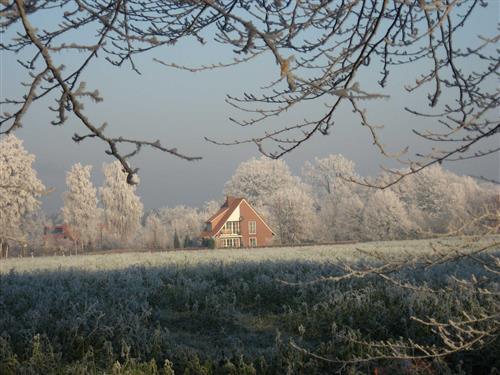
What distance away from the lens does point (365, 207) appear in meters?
43.0

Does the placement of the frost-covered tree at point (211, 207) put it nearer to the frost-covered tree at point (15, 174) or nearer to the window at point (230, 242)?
the window at point (230, 242)

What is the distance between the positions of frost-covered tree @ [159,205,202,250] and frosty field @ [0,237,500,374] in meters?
34.4

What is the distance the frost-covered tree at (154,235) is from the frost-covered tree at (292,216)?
32.1ft

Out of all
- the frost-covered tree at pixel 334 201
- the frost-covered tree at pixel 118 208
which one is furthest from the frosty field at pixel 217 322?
the frost-covered tree at pixel 118 208

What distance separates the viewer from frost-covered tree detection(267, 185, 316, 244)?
43125 mm

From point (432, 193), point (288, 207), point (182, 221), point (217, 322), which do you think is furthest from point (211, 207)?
point (217, 322)

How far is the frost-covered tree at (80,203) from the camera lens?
4359 cm

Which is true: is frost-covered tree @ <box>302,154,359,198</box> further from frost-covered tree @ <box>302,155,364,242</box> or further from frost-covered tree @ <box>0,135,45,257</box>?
frost-covered tree @ <box>0,135,45,257</box>

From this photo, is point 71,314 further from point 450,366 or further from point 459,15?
point 459,15

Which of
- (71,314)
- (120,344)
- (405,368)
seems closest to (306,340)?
(405,368)

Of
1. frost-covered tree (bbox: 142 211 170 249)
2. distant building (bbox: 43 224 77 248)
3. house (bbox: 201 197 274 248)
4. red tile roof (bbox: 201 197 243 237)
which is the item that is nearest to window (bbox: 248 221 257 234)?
house (bbox: 201 197 274 248)

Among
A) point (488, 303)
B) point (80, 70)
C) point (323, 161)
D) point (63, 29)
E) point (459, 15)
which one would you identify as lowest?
point (488, 303)

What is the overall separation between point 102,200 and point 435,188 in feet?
92.5

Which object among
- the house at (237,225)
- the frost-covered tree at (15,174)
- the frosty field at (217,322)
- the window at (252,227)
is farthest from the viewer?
the window at (252,227)
